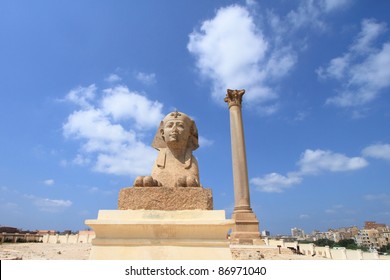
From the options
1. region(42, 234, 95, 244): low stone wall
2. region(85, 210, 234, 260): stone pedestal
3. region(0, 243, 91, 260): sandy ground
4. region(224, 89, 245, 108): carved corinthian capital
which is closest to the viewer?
region(85, 210, 234, 260): stone pedestal

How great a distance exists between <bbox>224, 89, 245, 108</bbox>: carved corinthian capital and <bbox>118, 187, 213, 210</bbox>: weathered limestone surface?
46.8 feet

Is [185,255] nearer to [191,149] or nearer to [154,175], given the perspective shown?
[154,175]

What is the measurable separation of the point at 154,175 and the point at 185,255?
54.9 inches

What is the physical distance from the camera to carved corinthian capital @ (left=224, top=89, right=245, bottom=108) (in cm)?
1775

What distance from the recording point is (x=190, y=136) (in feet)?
16.4

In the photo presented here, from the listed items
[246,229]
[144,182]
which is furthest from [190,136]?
[246,229]

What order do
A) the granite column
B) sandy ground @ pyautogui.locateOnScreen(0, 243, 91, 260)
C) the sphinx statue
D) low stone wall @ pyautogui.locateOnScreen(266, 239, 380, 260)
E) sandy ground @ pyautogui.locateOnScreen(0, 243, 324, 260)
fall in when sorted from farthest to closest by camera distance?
the granite column → low stone wall @ pyautogui.locateOnScreen(266, 239, 380, 260) → sandy ground @ pyautogui.locateOnScreen(0, 243, 91, 260) → sandy ground @ pyautogui.locateOnScreen(0, 243, 324, 260) → the sphinx statue

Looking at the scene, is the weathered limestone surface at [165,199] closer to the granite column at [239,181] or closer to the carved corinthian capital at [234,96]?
the granite column at [239,181]

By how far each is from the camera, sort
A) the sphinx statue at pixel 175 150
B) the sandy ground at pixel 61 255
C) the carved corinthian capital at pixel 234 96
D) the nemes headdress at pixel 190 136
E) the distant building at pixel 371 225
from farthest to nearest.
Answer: the distant building at pixel 371 225 → the carved corinthian capital at pixel 234 96 → the sandy ground at pixel 61 255 → the nemes headdress at pixel 190 136 → the sphinx statue at pixel 175 150

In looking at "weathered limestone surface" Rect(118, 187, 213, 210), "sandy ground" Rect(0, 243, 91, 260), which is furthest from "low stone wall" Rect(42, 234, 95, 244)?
"weathered limestone surface" Rect(118, 187, 213, 210)

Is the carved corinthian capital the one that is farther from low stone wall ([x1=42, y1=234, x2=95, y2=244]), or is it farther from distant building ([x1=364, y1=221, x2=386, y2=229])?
distant building ([x1=364, y1=221, x2=386, y2=229])

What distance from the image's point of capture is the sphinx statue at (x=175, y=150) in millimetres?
4480

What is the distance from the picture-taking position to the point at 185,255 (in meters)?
3.56

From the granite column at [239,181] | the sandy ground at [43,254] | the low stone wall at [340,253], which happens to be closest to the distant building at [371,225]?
the low stone wall at [340,253]
